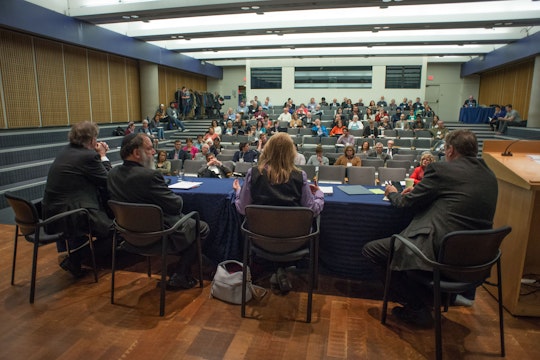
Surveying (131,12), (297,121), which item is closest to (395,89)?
(297,121)

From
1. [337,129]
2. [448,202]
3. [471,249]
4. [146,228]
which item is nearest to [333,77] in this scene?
[337,129]

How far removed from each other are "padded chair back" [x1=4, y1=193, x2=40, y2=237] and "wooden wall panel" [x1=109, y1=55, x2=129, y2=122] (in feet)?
30.9

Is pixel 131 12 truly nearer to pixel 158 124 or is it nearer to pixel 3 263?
pixel 158 124

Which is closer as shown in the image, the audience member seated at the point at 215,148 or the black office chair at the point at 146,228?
the black office chair at the point at 146,228

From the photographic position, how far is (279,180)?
2.39m

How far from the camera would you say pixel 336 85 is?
16.9 m

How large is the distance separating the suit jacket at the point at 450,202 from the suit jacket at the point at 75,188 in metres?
2.35

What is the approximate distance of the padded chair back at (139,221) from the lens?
2.28 metres

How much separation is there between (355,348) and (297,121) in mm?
10710

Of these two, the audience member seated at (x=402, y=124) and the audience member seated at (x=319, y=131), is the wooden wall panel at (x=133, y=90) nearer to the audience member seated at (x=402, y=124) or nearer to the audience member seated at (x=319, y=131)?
the audience member seated at (x=319, y=131)

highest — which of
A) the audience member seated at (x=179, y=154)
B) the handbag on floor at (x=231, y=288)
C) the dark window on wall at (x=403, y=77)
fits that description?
the dark window on wall at (x=403, y=77)

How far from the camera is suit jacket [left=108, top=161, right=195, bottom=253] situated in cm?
244

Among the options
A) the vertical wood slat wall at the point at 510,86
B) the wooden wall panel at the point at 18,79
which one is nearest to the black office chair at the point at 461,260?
the wooden wall panel at the point at 18,79

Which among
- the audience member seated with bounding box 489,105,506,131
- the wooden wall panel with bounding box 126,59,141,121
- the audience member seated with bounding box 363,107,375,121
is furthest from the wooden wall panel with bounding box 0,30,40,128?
the audience member seated with bounding box 489,105,506,131
